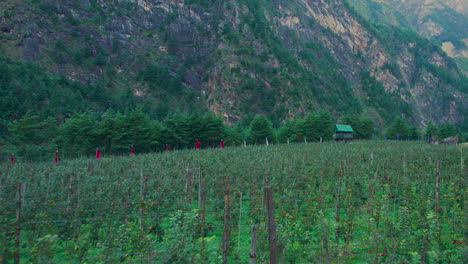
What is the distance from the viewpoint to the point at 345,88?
11219cm

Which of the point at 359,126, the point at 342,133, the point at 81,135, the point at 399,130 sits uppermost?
the point at 359,126

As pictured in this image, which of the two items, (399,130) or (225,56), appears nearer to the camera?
(399,130)

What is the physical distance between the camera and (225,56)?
9200 centimetres

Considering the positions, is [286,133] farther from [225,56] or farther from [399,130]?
[225,56]

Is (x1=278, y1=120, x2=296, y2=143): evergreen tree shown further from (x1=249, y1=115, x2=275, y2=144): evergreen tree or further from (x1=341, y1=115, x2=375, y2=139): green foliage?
(x1=341, y1=115, x2=375, y2=139): green foliage

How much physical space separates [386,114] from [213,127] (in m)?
89.8

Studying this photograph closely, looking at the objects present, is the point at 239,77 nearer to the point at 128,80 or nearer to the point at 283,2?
the point at 128,80

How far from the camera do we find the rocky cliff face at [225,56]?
75875 mm

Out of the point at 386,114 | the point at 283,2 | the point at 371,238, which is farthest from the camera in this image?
the point at 283,2

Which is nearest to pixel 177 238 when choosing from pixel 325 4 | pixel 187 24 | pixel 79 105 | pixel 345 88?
pixel 79 105

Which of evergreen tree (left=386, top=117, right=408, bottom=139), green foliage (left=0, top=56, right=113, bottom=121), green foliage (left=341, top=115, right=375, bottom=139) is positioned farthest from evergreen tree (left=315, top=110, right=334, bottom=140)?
green foliage (left=0, top=56, right=113, bottom=121)

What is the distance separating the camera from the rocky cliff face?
75.9m

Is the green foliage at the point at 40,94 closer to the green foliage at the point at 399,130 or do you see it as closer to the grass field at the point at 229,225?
the grass field at the point at 229,225

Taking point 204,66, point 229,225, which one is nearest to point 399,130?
point 204,66
